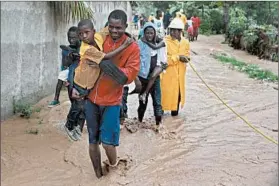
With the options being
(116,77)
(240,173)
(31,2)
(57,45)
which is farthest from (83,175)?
(57,45)

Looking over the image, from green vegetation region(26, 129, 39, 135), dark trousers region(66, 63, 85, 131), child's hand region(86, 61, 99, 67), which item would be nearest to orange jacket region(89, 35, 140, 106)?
child's hand region(86, 61, 99, 67)

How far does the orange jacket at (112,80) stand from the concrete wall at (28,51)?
9.79 feet

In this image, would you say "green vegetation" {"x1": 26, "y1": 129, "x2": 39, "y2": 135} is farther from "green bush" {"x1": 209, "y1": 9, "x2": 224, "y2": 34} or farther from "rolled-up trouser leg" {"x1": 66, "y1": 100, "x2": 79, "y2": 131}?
"green bush" {"x1": 209, "y1": 9, "x2": 224, "y2": 34}

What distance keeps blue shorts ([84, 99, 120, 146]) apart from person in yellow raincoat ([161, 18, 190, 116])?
8.51ft

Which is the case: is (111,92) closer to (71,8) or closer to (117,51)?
(117,51)

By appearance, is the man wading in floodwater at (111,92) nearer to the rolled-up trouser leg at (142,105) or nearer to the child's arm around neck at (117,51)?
the child's arm around neck at (117,51)

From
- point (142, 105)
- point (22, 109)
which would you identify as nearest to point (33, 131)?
point (22, 109)

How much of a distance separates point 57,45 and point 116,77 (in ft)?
15.9

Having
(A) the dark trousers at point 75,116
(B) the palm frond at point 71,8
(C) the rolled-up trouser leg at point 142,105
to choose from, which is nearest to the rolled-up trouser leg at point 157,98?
(C) the rolled-up trouser leg at point 142,105

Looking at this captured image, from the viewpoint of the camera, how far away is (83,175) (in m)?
4.61

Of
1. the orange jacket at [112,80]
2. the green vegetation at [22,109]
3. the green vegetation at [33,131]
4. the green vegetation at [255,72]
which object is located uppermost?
the orange jacket at [112,80]

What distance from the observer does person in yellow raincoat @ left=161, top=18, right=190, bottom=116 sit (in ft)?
21.4

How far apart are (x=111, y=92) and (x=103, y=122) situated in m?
0.28

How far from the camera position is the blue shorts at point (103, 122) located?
160 inches
